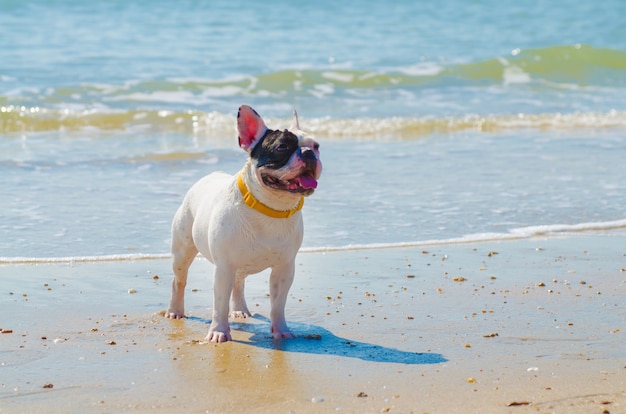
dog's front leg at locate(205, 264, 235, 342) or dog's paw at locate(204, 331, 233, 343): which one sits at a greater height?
dog's front leg at locate(205, 264, 235, 342)

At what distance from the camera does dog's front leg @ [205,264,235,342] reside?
20.4ft

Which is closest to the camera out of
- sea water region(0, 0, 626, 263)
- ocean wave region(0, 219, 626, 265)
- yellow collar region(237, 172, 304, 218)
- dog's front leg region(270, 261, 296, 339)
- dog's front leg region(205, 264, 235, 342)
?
yellow collar region(237, 172, 304, 218)

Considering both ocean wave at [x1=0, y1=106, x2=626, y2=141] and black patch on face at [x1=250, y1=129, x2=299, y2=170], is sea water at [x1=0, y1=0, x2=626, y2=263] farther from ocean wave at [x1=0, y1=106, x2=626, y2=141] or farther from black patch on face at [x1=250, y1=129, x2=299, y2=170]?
black patch on face at [x1=250, y1=129, x2=299, y2=170]

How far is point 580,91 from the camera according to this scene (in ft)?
73.4

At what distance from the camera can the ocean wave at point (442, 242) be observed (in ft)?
27.7

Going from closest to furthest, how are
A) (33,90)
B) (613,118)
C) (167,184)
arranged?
(167,184)
(613,118)
(33,90)

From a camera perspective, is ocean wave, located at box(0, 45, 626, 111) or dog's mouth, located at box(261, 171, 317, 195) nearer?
dog's mouth, located at box(261, 171, 317, 195)

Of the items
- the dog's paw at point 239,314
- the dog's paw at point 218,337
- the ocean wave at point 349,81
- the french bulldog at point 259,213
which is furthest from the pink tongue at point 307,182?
the ocean wave at point 349,81

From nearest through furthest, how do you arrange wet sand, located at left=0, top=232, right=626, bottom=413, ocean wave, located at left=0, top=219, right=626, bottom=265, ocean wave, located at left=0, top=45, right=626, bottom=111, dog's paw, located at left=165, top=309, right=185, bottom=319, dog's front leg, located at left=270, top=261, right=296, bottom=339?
wet sand, located at left=0, top=232, right=626, bottom=413, dog's front leg, located at left=270, top=261, right=296, bottom=339, dog's paw, located at left=165, top=309, right=185, bottom=319, ocean wave, located at left=0, top=219, right=626, bottom=265, ocean wave, located at left=0, top=45, right=626, bottom=111

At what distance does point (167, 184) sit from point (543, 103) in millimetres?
10566

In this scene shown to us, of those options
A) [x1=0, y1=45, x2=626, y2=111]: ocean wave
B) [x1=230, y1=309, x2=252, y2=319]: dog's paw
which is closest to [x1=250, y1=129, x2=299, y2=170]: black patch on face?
[x1=230, y1=309, x2=252, y2=319]: dog's paw

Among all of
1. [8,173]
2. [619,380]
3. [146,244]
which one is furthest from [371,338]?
[8,173]

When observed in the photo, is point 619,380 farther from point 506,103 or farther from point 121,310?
point 506,103

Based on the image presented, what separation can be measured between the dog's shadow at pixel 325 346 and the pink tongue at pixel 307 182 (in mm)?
944
